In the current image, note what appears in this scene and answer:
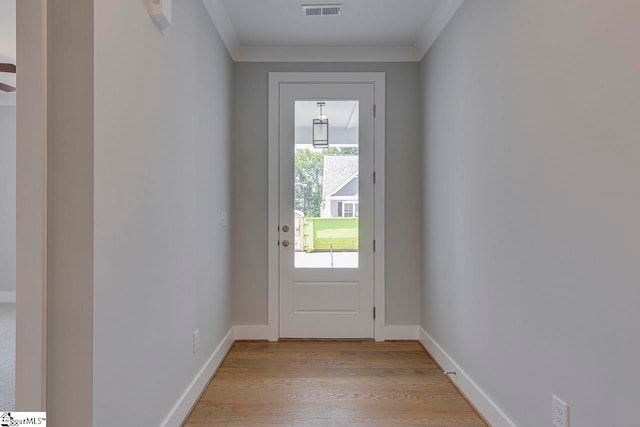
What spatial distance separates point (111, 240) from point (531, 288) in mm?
1660

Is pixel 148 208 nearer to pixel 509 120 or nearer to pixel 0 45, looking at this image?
pixel 509 120

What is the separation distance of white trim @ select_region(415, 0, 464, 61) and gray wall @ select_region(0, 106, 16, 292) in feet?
16.3

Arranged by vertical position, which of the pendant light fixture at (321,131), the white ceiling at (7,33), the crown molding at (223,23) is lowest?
the pendant light fixture at (321,131)

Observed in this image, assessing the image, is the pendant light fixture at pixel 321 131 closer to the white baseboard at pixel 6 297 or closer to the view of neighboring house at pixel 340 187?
the view of neighboring house at pixel 340 187

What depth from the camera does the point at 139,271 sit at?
1.59 m

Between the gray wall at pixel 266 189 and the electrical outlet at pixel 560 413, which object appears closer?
the electrical outlet at pixel 560 413

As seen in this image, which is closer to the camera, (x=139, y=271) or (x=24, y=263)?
(x=24, y=263)

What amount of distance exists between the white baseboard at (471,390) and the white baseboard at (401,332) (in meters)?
0.27

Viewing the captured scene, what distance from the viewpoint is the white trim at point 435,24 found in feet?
8.91

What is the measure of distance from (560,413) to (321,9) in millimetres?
2713

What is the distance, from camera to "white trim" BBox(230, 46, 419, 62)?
3.54m

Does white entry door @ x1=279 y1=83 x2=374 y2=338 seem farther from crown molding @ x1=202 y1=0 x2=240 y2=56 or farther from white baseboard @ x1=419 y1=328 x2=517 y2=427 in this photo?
white baseboard @ x1=419 y1=328 x2=517 y2=427

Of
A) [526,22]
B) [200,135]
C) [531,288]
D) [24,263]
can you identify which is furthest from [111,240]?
[526,22]

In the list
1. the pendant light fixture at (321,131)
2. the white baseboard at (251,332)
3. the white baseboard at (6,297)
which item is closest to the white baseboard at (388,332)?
the white baseboard at (251,332)
